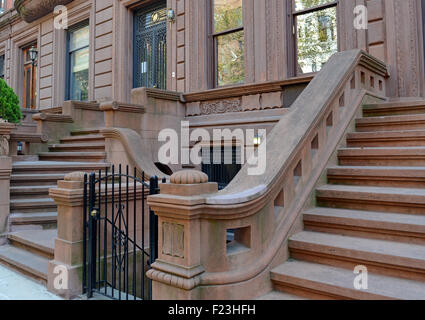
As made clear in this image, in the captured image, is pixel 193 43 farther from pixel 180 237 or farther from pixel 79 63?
pixel 180 237

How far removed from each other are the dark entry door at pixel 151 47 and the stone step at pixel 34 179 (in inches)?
197

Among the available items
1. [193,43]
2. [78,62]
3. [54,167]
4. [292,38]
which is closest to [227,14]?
[193,43]

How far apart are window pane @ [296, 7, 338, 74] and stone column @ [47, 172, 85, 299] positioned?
5825 millimetres

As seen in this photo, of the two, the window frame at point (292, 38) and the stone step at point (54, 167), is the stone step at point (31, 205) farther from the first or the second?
the window frame at point (292, 38)

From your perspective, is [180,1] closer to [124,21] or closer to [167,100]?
[124,21]

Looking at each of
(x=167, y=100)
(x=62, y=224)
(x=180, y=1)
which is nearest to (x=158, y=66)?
(x=180, y=1)

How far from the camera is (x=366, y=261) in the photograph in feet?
10.2

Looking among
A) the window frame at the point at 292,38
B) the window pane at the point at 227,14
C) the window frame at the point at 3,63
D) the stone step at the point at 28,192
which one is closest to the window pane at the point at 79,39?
the window frame at the point at 3,63

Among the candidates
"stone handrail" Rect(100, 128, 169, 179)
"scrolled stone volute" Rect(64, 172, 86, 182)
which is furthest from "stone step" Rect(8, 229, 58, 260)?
"stone handrail" Rect(100, 128, 169, 179)

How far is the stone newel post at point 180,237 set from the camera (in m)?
2.73

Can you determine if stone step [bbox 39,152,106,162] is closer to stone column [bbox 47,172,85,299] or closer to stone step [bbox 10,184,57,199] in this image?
stone step [bbox 10,184,57,199]

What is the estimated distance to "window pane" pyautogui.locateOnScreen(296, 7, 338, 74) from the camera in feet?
25.2
